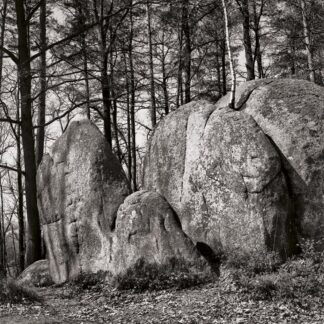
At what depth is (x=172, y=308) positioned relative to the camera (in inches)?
330

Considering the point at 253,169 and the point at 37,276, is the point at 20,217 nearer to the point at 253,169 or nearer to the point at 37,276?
the point at 37,276

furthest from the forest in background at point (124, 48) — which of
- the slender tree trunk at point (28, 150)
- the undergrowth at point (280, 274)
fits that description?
the undergrowth at point (280, 274)

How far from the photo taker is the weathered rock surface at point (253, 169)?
33.2 feet

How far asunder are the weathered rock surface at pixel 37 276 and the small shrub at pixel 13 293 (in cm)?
270

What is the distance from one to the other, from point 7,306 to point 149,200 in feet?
13.1

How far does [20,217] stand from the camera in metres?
21.7

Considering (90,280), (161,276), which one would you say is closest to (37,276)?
(90,280)

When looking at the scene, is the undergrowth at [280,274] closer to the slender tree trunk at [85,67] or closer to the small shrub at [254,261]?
the small shrub at [254,261]

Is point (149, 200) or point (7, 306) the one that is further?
point (149, 200)

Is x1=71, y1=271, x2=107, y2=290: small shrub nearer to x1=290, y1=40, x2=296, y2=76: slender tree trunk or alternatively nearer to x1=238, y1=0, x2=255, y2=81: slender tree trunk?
x1=238, y1=0, x2=255, y2=81: slender tree trunk

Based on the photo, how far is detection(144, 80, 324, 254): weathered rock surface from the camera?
10.1 m

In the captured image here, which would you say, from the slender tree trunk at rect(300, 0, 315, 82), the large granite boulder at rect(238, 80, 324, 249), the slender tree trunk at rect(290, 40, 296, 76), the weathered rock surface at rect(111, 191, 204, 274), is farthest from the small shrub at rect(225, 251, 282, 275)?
the slender tree trunk at rect(290, 40, 296, 76)

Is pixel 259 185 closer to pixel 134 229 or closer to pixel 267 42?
pixel 134 229

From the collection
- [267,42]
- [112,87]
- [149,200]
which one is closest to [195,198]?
[149,200]
